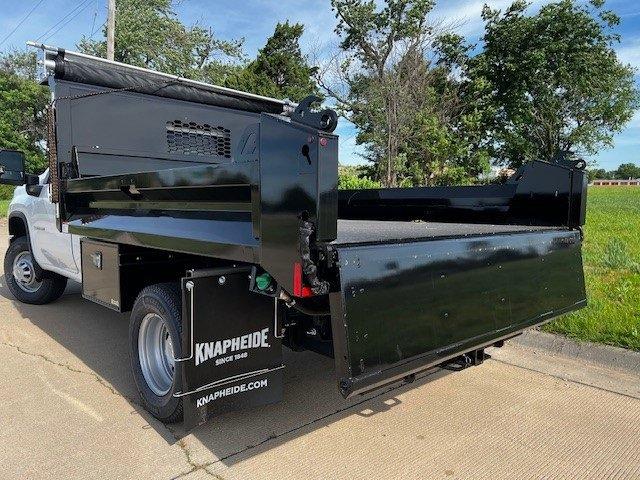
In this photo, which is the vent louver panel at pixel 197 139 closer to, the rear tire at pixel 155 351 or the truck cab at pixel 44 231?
the truck cab at pixel 44 231

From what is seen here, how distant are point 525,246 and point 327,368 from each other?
1818 millimetres

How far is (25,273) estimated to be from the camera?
597 cm

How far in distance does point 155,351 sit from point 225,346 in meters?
0.79

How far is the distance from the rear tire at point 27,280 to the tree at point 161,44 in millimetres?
26226

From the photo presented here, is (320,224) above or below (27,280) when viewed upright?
above

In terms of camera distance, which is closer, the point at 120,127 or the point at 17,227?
the point at 120,127

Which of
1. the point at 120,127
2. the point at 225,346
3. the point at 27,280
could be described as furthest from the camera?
the point at 27,280

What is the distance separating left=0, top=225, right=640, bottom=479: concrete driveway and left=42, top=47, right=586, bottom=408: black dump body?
0.58 meters

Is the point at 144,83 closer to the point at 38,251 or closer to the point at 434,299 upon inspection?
the point at 38,251

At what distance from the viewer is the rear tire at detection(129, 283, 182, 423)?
2.90 m

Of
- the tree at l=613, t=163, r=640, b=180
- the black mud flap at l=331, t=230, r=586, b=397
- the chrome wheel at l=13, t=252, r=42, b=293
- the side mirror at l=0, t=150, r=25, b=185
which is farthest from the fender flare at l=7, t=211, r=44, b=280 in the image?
the tree at l=613, t=163, r=640, b=180

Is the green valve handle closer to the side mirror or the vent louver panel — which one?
the vent louver panel

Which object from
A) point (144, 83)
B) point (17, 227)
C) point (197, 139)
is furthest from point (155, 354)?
point (17, 227)

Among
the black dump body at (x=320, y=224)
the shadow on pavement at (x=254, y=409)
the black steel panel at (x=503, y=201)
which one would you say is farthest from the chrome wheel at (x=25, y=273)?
the black steel panel at (x=503, y=201)
